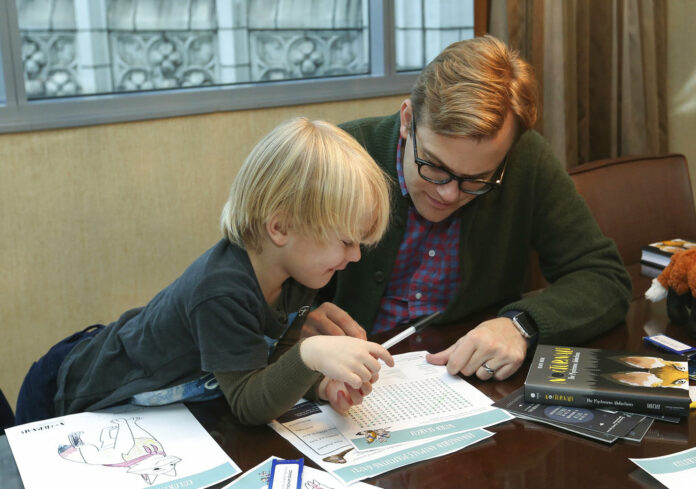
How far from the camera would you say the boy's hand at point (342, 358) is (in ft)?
3.51

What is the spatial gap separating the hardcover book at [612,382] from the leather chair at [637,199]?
0.72 m

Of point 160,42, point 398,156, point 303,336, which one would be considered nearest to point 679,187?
point 398,156

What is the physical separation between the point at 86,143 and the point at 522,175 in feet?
4.53

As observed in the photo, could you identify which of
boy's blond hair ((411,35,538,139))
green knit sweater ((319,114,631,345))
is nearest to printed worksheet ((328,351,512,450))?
green knit sweater ((319,114,631,345))

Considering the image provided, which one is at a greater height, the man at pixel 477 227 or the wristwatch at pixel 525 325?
the man at pixel 477 227

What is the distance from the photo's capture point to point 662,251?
1.87 m

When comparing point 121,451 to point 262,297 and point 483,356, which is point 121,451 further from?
point 483,356

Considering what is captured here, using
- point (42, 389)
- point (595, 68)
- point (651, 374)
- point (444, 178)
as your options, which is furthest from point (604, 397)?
point (595, 68)

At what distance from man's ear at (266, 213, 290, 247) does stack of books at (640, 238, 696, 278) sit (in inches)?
42.9

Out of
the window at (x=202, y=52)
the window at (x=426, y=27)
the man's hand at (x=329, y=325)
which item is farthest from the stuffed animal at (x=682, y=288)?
the window at (x=426, y=27)

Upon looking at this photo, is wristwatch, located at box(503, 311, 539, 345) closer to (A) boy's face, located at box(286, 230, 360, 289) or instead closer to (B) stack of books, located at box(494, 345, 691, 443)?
(B) stack of books, located at box(494, 345, 691, 443)

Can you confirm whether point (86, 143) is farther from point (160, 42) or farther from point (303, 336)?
point (303, 336)

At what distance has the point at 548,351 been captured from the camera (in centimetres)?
135

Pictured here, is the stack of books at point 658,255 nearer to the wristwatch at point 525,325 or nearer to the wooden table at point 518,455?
the wristwatch at point 525,325
